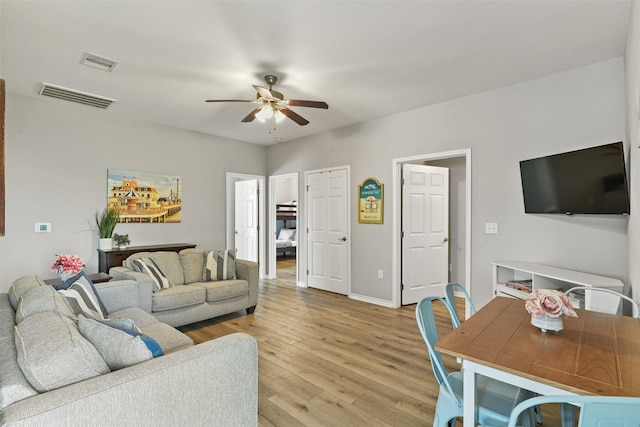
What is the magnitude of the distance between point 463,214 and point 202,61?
13.8 ft

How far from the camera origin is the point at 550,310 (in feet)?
4.66

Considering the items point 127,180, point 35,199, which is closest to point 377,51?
point 127,180

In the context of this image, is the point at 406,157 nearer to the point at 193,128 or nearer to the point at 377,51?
the point at 377,51

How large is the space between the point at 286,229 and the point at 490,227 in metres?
6.70

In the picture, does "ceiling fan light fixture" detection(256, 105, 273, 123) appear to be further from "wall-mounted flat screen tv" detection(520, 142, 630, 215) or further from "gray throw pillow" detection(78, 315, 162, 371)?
"wall-mounted flat screen tv" detection(520, 142, 630, 215)

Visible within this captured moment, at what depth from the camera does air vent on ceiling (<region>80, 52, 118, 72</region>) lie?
269 centimetres

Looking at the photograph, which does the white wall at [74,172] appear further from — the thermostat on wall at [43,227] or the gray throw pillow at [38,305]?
the gray throw pillow at [38,305]

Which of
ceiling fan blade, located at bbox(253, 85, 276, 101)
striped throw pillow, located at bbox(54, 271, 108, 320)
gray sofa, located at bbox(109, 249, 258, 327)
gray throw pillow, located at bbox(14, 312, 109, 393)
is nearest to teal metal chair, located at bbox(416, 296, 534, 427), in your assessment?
gray throw pillow, located at bbox(14, 312, 109, 393)

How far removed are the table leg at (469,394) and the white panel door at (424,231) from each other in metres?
3.15

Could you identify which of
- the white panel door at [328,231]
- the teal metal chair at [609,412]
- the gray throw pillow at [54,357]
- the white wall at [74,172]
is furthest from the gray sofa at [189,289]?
the teal metal chair at [609,412]

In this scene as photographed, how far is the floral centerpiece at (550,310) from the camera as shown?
1.41 m

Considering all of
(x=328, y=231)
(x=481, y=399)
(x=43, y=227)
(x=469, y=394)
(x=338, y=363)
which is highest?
A: (x=43, y=227)

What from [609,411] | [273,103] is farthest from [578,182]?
[273,103]

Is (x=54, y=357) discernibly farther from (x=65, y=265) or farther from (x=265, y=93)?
(x=265, y=93)
